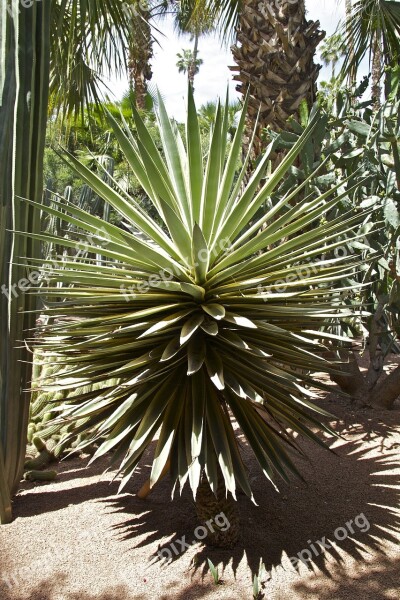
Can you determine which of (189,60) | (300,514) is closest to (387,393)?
(300,514)

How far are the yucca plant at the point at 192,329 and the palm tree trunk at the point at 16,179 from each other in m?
0.55

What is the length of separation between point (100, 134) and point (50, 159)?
14.4ft

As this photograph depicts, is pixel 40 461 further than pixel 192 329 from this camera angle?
Yes

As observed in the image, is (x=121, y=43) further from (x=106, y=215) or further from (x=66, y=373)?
(x=66, y=373)

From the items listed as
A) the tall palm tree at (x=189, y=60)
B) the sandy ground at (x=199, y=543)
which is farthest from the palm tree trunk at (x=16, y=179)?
the tall palm tree at (x=189, y=60)

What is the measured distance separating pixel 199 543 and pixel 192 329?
1.35 meters

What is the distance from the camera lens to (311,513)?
3510 millimetres

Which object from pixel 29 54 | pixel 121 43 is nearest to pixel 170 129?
pixel 29 54

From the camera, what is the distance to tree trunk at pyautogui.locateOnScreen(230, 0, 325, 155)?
18.0ft

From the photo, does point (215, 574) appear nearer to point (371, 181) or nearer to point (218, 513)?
point (218, 513)

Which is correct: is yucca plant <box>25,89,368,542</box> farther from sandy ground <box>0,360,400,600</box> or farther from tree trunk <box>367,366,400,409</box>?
tree trunk <box>367,366,400,409</box>

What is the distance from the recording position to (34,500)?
3875 millimetres

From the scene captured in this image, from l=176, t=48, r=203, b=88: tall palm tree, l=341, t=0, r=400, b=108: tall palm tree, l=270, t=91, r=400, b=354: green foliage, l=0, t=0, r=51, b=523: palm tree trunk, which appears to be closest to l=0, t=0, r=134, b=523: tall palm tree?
l=0, t=0, r=51, b=523: palm tree trunk

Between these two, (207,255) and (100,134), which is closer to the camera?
(207,255)
